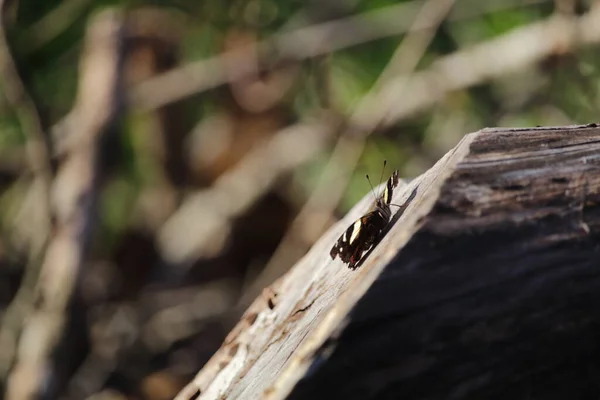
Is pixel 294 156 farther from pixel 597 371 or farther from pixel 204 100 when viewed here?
pixel 597 371

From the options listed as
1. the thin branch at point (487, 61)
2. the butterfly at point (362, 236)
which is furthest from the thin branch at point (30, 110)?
the butterfly at point (362, 236)

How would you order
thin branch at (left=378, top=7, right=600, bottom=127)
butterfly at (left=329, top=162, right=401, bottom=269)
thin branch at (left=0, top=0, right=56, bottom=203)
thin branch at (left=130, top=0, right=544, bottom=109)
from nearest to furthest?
butterfly at (left=329, top=162, right=401, bottom=269), thin branch at (left=0, top=0, right=56, bottom=203), thin branch at (left=378, top=7, right=600, bottom=127), thin branch at (left=130, top=0, right=544, bottom=109)

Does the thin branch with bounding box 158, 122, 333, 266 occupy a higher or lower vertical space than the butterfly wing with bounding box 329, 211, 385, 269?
higher

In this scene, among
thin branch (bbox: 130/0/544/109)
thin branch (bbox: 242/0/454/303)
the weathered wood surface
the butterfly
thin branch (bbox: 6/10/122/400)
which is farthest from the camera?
thin branch (bbox: 130/0/544/109)

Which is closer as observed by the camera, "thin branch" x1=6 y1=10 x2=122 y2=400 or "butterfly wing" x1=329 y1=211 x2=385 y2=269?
"butterfly wing" x1=329 y1=211 x2=385 y2=269

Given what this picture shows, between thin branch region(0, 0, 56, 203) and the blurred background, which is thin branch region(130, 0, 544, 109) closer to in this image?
the blurred background

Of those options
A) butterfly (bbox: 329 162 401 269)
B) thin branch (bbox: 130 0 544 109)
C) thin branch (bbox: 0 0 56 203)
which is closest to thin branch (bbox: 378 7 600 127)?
thin branch (bbox: 130 0 544 109)
